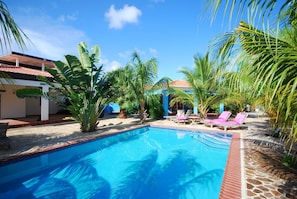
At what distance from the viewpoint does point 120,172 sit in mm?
7148

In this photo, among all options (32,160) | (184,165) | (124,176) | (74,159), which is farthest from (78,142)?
(184,165)

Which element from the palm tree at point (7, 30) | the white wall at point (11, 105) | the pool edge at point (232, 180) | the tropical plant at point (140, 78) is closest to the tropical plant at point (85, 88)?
the tropical plant at point (140, 78)

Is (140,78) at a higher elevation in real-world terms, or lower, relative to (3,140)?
higher

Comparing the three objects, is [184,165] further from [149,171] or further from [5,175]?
[5,175]

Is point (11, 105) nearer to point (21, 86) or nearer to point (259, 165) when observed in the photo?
point (21, 86)

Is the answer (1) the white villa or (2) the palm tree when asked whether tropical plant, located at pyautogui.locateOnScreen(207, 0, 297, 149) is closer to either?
(2) the palm tree

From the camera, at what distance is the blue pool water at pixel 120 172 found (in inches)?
220

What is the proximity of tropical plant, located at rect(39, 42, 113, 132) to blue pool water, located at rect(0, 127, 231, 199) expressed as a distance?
99.4 inches

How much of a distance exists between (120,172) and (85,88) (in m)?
7.45

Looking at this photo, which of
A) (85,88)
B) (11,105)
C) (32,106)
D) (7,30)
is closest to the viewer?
(7,30)

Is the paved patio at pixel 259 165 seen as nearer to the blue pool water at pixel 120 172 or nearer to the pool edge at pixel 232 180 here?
the pool edge at pixel 232 180

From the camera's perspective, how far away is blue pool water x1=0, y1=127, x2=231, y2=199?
5.59 metres

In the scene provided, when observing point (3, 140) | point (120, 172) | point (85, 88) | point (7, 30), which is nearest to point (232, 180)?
point (120, 172)

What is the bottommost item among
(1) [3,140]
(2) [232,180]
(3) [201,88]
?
(2) [232,180]
